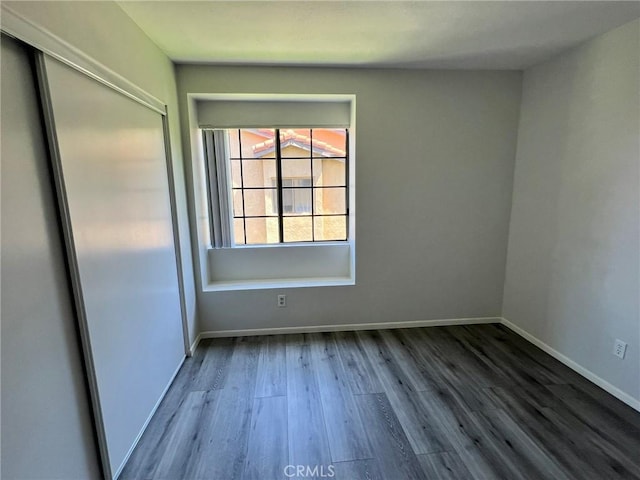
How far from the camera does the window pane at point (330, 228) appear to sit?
3.19 metres

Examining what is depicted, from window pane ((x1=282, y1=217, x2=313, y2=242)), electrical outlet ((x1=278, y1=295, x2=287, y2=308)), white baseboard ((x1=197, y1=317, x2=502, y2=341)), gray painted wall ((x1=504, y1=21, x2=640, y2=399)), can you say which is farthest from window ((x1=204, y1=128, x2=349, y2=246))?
gray painted wall ((x1=504, y1=21, x2=640, y2=399))

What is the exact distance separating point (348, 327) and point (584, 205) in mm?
2178

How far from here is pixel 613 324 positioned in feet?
6.70

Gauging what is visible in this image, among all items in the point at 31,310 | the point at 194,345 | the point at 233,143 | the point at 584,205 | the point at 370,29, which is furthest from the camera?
the point at 233,143

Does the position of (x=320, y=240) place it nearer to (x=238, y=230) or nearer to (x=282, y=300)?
(x=282, y=300)

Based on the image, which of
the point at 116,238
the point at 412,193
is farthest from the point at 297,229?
the point at 116,238

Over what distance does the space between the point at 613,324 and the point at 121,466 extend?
10.2ft

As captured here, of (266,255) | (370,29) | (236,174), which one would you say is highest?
(370,29)

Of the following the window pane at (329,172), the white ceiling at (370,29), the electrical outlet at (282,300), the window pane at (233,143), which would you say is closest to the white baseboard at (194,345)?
the electrical outlet at (282,300)

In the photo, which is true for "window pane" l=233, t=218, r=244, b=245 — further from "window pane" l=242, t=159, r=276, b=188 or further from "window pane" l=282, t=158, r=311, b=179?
"window pane" l=282, t=158, r=311, b=179

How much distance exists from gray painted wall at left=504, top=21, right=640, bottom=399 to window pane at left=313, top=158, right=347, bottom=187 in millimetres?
1657

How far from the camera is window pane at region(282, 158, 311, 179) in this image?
3.04 meters

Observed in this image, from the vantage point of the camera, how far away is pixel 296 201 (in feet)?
10.2

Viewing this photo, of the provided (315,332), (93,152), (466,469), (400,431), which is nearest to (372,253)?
(315,332)
